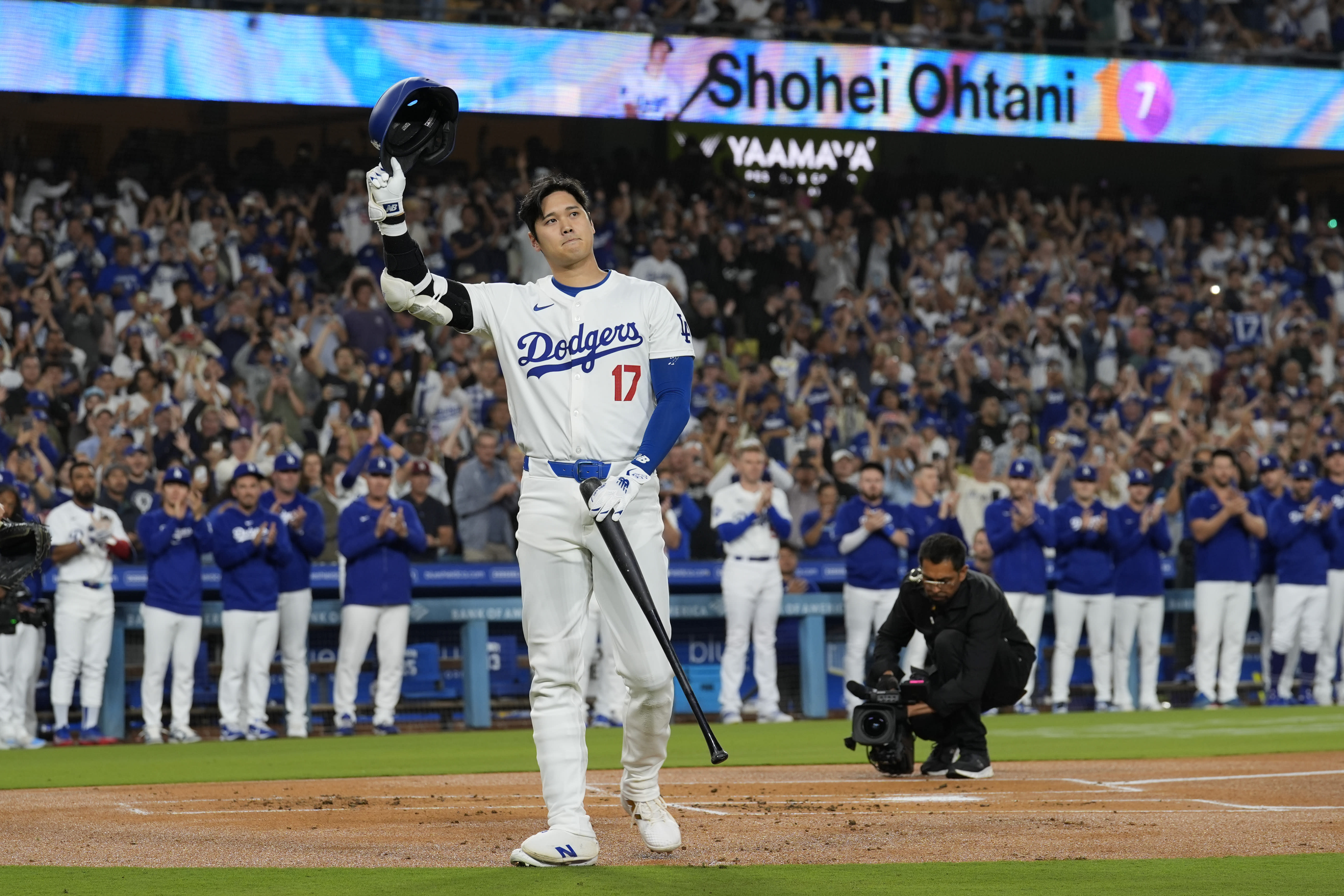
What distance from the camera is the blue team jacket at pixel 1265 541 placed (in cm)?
1667

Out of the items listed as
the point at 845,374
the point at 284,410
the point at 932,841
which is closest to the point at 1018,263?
the point at 845,374

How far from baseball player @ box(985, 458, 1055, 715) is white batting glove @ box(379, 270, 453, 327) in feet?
33.4

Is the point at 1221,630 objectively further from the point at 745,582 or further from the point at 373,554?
the point at 373,554

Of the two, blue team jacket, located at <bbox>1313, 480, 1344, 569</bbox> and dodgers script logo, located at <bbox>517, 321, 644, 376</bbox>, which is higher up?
dodgers script logo, located at <bbox>517, 321, 644, 376</bbox>

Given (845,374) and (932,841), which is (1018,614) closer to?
(845,374)

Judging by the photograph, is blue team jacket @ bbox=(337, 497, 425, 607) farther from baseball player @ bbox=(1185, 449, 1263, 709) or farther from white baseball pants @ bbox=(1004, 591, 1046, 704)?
baseball player @ bbox=(1185, 449, 1263, 709)

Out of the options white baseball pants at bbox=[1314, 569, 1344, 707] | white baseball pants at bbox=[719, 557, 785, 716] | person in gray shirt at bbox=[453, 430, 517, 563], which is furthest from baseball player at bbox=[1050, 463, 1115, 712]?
person in gray shirt at bbox=[453, 430, 517, 563]

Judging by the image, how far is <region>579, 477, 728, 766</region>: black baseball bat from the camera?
225 inches

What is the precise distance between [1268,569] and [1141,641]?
5.40 ft

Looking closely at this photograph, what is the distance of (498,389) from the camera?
1758cm

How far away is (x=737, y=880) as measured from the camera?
18.3 feet

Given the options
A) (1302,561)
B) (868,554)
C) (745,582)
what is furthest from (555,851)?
(1302,561)

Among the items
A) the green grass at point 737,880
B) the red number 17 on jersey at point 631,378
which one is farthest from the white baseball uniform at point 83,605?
the red number 17 on jersey at point 631,378

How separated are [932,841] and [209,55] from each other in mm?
15286
